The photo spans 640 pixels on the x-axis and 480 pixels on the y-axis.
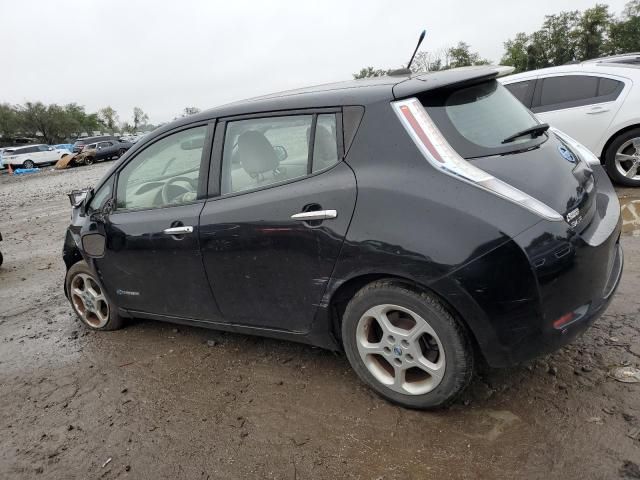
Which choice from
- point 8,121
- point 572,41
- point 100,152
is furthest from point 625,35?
point 8,121

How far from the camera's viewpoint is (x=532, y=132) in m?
2.74

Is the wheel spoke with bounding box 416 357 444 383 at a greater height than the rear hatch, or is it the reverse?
the rear hatch

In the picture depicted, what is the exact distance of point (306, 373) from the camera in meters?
3.16

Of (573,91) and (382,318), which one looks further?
(573,91)

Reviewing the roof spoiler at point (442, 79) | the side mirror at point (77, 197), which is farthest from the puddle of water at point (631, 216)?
the side mirror at point (77, 197)

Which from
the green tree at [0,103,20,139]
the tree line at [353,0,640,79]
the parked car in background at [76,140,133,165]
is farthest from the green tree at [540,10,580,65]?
the green tree at [0,103,20,139]

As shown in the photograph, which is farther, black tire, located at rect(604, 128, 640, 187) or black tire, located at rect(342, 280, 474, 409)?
black tire, located at rect(604, 128, 640, 187)

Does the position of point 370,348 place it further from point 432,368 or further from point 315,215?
point 315,215

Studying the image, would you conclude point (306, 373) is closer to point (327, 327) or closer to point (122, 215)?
point (327, 327)

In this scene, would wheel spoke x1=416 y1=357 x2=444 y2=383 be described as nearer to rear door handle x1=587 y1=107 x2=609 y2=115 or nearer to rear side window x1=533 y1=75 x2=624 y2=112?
rear door handle x1=587 y1=107 x2=609 y2=115

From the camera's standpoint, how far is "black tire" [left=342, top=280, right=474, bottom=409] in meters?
2.34

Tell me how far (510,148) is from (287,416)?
188 centimetres

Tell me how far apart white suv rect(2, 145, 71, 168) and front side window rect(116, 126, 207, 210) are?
115 feet

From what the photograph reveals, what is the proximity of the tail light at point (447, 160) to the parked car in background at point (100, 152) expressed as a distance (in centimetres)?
3220
